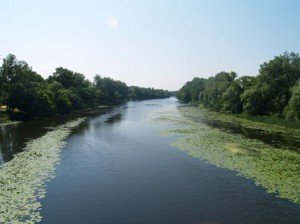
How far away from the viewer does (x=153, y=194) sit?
23.5 m

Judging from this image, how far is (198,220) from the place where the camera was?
1900 cm

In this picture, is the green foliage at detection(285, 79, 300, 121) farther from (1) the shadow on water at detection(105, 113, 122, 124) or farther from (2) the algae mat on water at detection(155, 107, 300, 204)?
(1) the shadow on water at detection(105, 113, 122, 124)

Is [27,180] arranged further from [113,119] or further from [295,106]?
[113,119]

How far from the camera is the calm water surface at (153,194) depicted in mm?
19594

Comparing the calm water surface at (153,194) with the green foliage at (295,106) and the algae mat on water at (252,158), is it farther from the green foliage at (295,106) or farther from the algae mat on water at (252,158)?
the green foliage at (295,106)

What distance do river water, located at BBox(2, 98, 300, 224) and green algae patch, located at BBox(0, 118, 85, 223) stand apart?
2.75 ft

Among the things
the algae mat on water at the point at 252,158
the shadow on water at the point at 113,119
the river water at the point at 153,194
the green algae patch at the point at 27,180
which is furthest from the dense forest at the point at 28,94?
the river water at the point at 153,194

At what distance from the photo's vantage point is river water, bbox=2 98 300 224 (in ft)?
64.2

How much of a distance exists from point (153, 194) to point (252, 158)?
49.3ft

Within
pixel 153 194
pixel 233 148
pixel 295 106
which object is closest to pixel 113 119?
pixel 295 106

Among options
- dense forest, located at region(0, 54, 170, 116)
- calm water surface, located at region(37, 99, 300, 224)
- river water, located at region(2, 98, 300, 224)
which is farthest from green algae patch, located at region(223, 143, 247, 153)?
dense forest, located at region(0, 54, 170, 116)

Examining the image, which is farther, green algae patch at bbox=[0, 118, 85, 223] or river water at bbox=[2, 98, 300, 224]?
river water at bbox=[2, 98, 300, 224]

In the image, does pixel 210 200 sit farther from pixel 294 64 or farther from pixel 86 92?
pixel 86 92

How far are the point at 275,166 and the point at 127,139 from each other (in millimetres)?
23612
